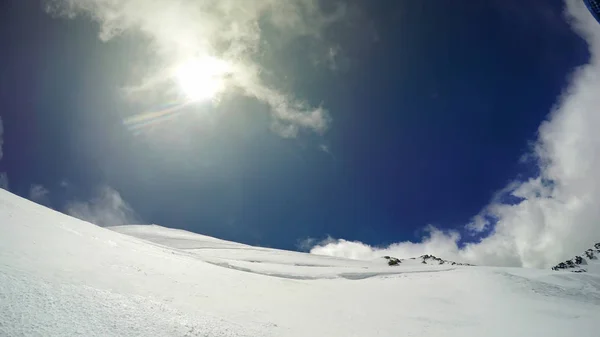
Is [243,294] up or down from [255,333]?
up

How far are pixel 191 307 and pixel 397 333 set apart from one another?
10247mm

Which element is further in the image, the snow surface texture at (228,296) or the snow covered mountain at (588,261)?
the snow covered mountain at (588,261)

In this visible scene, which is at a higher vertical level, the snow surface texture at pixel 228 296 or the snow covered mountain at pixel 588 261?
the snow covered mountain at pixel 588 261

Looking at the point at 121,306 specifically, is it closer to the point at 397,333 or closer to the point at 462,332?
the point at 397,333

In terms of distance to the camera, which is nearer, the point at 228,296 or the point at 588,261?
the point at 228,296

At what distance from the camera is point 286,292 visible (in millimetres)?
19109

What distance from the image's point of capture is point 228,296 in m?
14.4

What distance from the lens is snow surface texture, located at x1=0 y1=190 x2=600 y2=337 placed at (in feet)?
25.5

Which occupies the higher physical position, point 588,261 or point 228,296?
point 588,261

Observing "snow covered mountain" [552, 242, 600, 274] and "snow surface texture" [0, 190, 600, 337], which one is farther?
"snow covered mountain" [552, 242, 600, 274]

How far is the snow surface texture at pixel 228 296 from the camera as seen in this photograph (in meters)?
7.78

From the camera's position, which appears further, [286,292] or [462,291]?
[462,291]

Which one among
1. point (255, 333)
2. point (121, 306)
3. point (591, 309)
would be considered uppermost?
point (591, 309)

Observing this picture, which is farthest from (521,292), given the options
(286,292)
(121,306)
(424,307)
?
(121,306)
